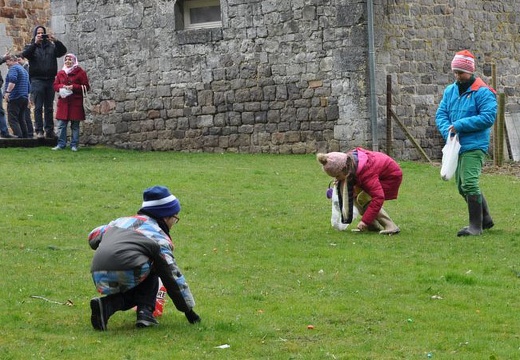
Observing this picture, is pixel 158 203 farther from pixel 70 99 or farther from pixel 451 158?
pixel 70 99

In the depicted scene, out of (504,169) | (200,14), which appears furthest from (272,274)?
(200,14)

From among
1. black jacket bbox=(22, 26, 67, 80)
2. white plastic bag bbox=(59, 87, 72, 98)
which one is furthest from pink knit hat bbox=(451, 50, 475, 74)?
black jacket bbox=(22, 26, 67, 80)

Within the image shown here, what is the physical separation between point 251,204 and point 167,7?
9045mm

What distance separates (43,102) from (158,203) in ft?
48.6

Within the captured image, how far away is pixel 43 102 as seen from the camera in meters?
21.7

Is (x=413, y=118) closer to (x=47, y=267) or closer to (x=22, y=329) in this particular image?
(x=47, y=267)

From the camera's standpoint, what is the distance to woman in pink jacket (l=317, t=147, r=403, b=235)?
11078mm

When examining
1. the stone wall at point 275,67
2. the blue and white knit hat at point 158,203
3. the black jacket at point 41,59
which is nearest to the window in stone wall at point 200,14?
the stone wall at point 275,67

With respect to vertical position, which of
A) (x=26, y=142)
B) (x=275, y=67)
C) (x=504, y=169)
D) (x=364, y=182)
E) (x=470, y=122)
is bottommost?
(x=504, y=169)

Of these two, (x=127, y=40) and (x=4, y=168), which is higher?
(x=127, y=40)

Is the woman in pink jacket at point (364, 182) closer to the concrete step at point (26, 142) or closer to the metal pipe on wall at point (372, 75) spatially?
the metal pipe on wall at point (372, 75)

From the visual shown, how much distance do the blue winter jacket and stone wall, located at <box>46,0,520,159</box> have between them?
29.1 ft

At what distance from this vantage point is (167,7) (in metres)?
22.0

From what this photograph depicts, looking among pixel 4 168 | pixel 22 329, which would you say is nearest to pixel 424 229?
pixel 22 329
